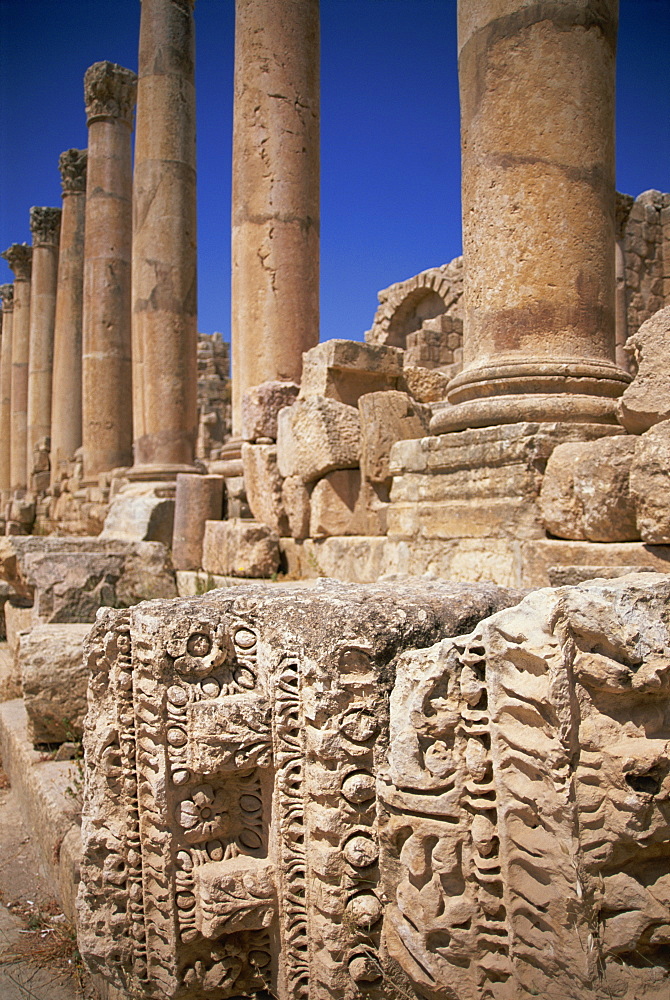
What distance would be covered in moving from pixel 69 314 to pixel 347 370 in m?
14.0

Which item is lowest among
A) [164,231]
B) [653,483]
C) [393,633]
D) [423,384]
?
[393,633]

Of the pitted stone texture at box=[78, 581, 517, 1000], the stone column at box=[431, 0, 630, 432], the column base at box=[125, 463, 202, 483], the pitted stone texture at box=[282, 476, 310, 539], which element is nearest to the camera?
the pitted stone texture at box=[78, 581, 517, 1000]

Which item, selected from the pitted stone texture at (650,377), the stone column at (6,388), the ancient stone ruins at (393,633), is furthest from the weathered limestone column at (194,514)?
the stone column at (6,388)

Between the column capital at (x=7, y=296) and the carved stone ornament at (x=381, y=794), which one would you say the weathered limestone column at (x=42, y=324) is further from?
the carved stone ornament at (x=381, y=794)

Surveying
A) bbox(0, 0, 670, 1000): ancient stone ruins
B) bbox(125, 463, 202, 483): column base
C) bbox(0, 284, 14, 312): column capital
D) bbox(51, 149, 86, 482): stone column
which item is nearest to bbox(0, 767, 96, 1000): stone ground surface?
bbox(0, 0, 670, 1000): ancient stone ruins

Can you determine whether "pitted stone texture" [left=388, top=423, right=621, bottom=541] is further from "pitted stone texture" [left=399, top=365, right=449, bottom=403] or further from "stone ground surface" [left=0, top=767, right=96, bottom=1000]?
"stone ground surface" [left=0, top=767, right=96, bottom=1000]

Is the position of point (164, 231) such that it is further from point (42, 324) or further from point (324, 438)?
point (42, 324)

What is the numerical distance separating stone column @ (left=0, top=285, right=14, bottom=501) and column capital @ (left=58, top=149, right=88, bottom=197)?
860cm

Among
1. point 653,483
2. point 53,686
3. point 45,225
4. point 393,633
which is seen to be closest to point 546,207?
point 653,483

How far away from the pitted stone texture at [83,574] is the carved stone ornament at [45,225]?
1719cm

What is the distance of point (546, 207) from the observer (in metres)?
4.13

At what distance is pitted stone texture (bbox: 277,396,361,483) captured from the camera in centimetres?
563

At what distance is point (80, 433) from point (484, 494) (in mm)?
16204

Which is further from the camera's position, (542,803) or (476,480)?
(476,480)
